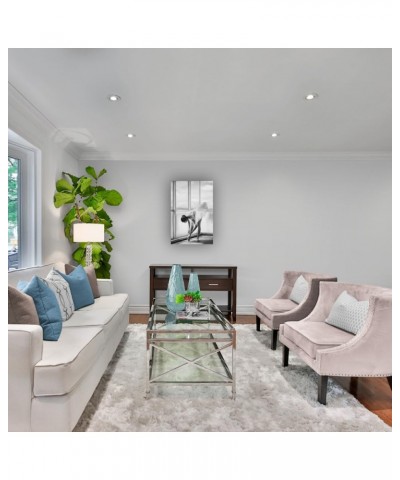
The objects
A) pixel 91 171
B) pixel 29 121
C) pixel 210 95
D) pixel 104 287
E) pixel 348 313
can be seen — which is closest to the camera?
pixel 348 313

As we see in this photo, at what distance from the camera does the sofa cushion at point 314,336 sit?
2.35 m

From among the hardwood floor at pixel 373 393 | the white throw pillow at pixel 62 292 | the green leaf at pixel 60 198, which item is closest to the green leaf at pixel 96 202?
the green leaf at pixel 60 198

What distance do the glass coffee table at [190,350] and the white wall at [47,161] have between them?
6.02 feet

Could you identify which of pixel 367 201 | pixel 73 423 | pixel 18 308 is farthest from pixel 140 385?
pixel 367 201

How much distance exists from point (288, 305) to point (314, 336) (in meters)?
1.15

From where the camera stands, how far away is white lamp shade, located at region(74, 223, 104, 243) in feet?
13.3

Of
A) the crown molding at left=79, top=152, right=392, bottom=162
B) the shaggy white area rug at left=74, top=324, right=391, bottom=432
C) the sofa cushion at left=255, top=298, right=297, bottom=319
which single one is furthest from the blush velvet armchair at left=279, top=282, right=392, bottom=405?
the crown molding at left=79, top=152, right=392, bottom=162

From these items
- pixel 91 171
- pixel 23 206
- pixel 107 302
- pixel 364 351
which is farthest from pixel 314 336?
pixel 91 171

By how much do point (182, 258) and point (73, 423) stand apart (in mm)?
3509

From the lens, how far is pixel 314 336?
2.46 metres

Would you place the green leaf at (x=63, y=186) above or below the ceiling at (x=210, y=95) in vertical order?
below

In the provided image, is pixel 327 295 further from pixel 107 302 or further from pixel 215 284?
pixel 107 302

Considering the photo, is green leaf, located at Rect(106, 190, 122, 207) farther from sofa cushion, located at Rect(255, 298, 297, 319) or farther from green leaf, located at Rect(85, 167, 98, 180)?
sofa cushion, located at Rect(255, 298, 297, 319)

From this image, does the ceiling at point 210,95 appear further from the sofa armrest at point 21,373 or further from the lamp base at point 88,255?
the sofa armrest at point 21,373
